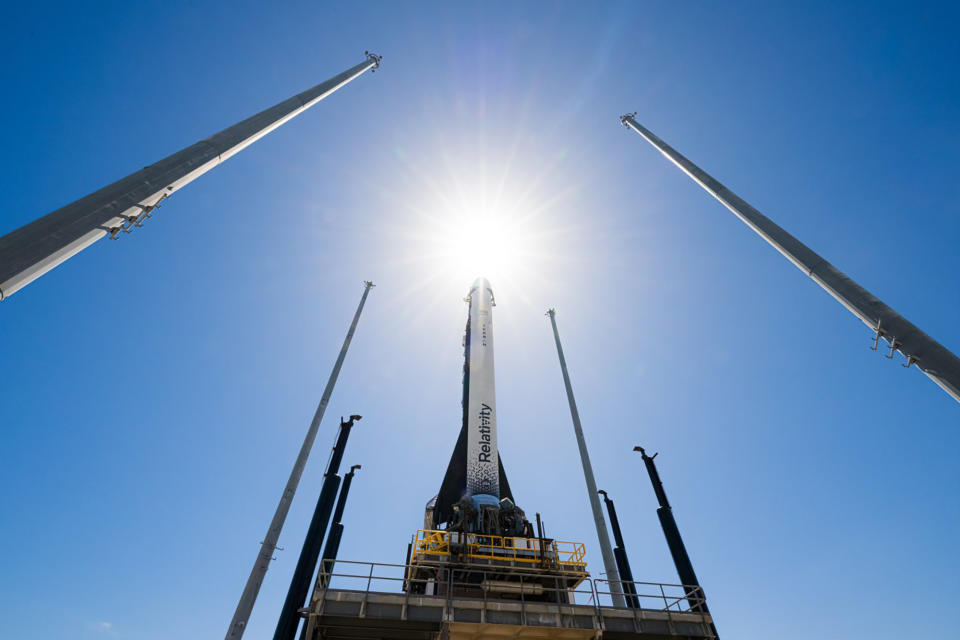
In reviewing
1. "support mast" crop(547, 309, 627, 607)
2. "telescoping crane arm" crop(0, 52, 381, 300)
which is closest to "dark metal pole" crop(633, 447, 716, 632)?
"support mast" crop(547, 309, 627, 607)

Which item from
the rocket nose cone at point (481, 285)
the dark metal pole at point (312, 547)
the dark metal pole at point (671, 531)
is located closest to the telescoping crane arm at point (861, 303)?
the dark metal pole at point (671, 531)

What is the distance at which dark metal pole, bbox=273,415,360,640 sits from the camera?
683 inches

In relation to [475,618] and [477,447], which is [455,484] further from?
[475,618]

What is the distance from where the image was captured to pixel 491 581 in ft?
58.5

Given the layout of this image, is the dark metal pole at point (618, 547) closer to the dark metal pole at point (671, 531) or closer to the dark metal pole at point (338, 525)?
the dark metal pole at point (671, 531)

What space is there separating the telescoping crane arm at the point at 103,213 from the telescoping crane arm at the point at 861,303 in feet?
43.1

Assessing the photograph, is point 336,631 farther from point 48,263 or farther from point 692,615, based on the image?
point 48,263

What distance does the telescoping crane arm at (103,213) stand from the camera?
6.48m

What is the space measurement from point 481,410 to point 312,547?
1070 cm

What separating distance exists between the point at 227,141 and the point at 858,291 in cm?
1403

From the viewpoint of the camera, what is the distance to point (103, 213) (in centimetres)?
766

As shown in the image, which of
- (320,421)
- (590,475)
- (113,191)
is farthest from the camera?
(590,475)

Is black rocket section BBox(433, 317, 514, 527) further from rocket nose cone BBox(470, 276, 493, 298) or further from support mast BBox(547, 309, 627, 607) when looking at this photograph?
rocket nose cone BBox(470, 276, 493, 298)

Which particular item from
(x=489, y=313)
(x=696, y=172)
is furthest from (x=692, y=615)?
(x=489, y=313)
